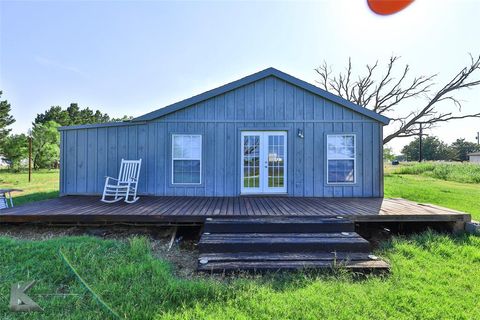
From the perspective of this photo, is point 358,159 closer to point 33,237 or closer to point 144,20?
point 144,20

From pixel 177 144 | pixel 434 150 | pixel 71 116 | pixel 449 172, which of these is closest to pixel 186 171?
pixel 177 144

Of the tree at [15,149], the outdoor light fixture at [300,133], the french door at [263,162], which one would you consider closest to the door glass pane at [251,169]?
the french door at [263,162]

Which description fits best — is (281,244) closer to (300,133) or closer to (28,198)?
(300,133)

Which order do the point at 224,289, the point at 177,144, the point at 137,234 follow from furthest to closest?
1. the point at 177,144
2. the point at 137,234
3. the point at 224,289

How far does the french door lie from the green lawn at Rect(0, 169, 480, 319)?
125 inches

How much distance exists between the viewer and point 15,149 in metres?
17.4

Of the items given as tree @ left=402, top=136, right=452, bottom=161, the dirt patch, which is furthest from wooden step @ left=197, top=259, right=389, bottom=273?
tree @ left=402, top=136, right=452, bottom=161

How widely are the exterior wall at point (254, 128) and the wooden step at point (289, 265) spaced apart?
3286mm

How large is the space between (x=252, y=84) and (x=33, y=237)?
5.35 m

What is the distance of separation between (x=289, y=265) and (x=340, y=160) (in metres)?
4.06

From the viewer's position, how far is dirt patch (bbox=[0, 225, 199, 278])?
3.55m

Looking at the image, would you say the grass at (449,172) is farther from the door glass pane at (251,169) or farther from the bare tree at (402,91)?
the door glass pane at (251,169)

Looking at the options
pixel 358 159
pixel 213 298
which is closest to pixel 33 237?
pixel 213 298

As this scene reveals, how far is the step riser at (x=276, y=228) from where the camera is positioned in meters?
3.82
